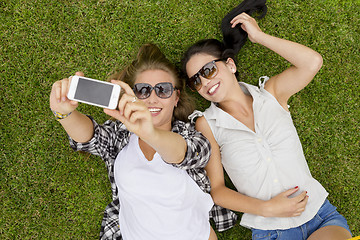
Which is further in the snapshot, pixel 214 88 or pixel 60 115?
pixel 214 88

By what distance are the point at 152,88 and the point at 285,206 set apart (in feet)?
6.04

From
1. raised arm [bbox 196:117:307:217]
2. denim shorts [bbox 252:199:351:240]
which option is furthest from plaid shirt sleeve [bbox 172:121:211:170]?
denim shorts [bbox 252:199:351:240]

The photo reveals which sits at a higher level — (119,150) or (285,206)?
(285,206)

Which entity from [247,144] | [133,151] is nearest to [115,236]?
[133,151]

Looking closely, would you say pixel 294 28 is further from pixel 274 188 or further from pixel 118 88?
pixel 118 88

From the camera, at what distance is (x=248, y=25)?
10.8ft

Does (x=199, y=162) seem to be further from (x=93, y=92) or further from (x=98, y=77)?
(x=98, y=77)

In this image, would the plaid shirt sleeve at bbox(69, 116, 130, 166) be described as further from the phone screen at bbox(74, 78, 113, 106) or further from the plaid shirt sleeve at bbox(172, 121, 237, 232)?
the phone screen at bbox(74, 78, 113, 106)

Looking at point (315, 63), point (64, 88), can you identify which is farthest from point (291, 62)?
point (64, 88)

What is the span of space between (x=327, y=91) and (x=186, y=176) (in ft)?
7.32

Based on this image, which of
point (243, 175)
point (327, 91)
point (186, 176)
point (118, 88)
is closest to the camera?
point (118, 88)

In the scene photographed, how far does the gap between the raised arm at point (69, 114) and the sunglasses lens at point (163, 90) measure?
2.39ft

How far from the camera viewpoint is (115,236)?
3322 millimetres

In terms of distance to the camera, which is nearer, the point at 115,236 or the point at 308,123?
the point at 115,236
